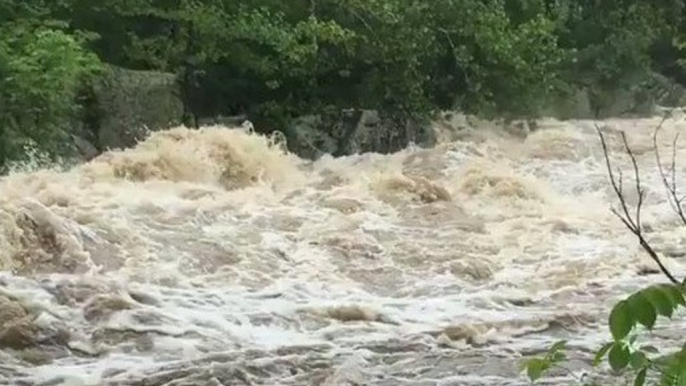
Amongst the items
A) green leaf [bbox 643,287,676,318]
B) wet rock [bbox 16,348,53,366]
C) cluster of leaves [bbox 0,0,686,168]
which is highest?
cluster of leaves [bbox 0,0,686,168]

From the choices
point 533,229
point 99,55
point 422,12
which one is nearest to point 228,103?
point 99,55

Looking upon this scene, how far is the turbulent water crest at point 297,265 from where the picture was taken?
214 inches

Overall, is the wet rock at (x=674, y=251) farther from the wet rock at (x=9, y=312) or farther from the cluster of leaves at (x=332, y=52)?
the cluster of leaves at (x=332, y=52)

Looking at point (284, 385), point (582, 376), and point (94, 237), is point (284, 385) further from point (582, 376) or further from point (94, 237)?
point (94, 237)

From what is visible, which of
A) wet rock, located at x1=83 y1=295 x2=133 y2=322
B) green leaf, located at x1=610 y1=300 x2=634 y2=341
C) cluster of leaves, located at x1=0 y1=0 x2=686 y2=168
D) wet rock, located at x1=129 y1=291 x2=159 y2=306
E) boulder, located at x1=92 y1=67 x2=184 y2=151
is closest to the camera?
green leaf, located at x1=610 y1=300 x2=634 y2=341

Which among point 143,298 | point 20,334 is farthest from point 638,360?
point 143,298

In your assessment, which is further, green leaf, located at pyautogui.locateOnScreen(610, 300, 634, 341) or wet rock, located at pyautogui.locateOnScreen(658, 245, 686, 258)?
wet rock, located at pyautogui.locateOnScreen(658, 245, 686, 258)

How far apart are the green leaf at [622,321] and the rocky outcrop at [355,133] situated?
1152 centimetres

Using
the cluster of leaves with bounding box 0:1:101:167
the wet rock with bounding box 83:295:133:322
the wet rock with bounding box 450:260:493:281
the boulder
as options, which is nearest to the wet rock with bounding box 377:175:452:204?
the wet rock with bounding box 450:260:493:281

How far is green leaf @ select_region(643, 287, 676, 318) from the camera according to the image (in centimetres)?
172

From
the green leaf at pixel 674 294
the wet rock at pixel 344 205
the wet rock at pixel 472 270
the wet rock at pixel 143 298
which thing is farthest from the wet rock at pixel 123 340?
the green leaf at pixel 674 294

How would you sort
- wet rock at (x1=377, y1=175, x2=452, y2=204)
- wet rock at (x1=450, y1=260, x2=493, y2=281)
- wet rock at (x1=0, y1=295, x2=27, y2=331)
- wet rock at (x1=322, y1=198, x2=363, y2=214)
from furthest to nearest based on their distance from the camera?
1. wet rock at (x1=377, y1=175, x2=452, y2=204)
2. wet rock at (x1=322, y1=198, x2=363, y2=214)
3. wet rock at (x1=450, y1=260, x2=493, y2=281)
4. wet rock at (x1=0, y1=295, x2=27, y2=331)

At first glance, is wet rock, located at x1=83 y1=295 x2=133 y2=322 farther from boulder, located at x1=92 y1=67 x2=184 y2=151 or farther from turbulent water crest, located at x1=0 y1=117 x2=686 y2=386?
boulder, located at x1=92 y1=67 x2=184 y2=151

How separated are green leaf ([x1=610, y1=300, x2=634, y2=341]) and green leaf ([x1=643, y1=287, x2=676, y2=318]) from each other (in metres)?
0.03
